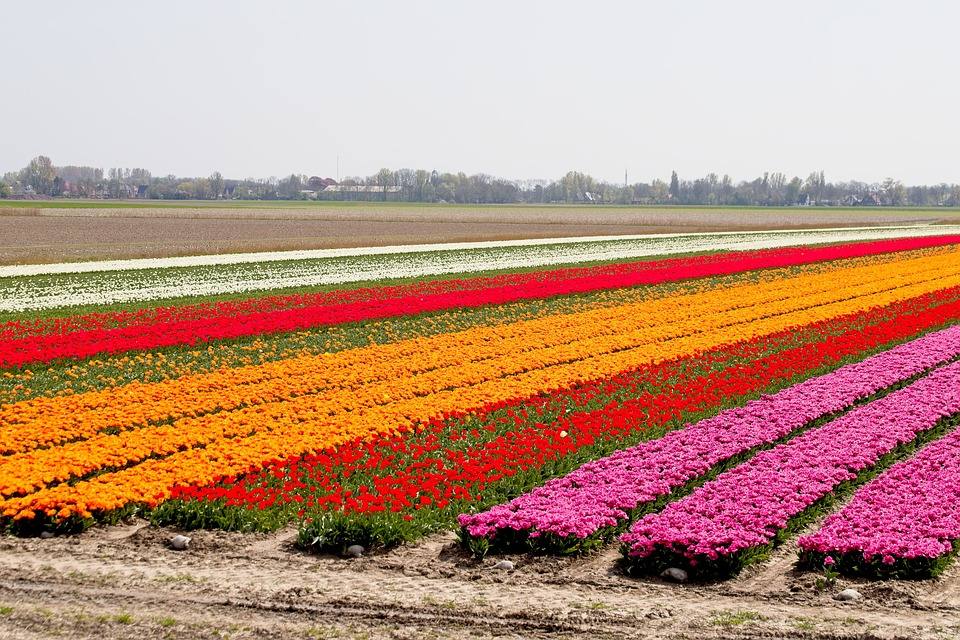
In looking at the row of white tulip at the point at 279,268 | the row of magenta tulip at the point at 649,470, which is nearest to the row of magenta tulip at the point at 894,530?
the row of magenta tulip at the point at 649,470

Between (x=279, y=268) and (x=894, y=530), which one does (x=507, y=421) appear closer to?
(x=894, y=530)

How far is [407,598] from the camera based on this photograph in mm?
7922

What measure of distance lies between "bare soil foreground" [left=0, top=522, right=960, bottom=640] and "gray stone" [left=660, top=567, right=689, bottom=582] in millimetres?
117

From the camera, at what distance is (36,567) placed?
337 inches

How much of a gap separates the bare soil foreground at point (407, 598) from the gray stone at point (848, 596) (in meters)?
0.06

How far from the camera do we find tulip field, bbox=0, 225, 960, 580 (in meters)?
9.28

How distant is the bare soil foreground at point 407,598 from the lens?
732 centimetres

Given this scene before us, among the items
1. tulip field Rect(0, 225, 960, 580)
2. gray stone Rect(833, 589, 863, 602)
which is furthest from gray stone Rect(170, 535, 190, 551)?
gray stone Rect(833, 589, 863, 602)

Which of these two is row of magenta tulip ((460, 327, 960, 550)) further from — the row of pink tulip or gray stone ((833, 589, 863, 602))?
gray stone ((833, 589, 863, 602))

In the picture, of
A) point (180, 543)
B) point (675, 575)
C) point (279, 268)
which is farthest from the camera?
point (279, 268)

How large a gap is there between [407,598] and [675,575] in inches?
84.4

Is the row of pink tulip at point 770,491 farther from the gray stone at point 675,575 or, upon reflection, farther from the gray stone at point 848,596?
the gray stone at point 848,596

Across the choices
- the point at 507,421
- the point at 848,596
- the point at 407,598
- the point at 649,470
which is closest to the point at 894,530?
the point at 848,596

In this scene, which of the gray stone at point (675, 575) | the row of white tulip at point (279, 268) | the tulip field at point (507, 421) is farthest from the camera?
the row of white tulip at point (279, 268)
